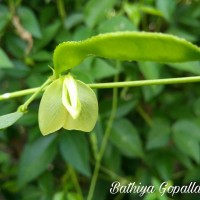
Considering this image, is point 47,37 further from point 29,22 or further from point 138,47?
point 138,47

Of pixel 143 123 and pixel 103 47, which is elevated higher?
pixel 103 47

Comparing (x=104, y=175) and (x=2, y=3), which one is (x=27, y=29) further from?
(x=104, y=175)

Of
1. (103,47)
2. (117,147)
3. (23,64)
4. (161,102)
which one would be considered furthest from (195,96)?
(103,47)

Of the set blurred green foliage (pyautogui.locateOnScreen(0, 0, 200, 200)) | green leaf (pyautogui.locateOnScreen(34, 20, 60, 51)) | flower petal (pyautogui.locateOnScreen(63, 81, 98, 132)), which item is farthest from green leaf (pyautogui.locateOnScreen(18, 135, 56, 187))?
flower petal (pyautogui.locateOnScreen(63, 81, 98, 132))

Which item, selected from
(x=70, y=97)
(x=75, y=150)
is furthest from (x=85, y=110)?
(x=75, y=150)

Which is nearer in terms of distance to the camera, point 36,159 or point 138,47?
point 138,47

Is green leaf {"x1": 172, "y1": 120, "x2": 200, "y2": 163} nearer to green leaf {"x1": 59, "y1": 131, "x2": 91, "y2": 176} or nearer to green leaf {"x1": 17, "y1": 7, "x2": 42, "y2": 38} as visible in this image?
green leaf {"x1": 59, "y1": 131, "x2": 91, "y2": 176}
